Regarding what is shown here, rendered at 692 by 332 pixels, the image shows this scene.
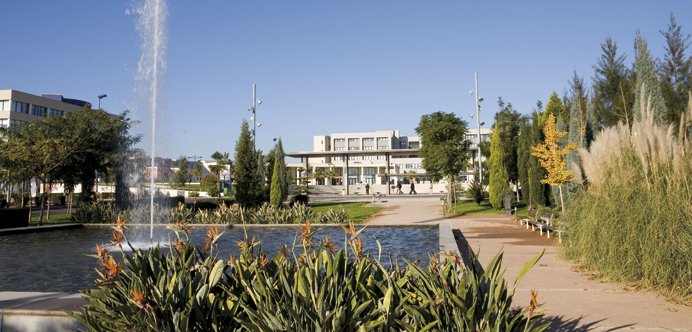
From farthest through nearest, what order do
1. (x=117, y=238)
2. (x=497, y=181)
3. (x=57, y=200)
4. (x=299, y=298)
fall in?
(x=57, y=200), (x=497, y=181), (x=117, y=238), (x=299, y=298)

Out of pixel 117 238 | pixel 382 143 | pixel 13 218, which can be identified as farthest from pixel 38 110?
pixel 117 238

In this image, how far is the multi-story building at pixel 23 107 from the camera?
60406mm

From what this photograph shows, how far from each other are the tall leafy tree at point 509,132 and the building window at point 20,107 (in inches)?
2276

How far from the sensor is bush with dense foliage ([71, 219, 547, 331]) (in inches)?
113

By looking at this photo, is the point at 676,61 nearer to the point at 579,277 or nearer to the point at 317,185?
the point at 579,277

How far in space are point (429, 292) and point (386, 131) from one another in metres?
99.0

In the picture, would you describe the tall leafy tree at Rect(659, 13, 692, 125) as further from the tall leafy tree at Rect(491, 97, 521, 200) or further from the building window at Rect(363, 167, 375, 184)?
the building window at Rect(363, 167, 375, 184)

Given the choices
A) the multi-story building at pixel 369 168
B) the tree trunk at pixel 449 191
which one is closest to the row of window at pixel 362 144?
the multi-story building at pixel 369 168

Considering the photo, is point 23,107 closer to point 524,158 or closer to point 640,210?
point 524,158

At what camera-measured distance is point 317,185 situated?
252 ft

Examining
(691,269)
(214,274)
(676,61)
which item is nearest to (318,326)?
(214,274)

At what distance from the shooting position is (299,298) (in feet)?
9.81

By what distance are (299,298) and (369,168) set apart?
263 ft

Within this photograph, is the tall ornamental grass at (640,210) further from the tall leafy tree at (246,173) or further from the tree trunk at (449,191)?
the tall leafy tree at (246,173)
